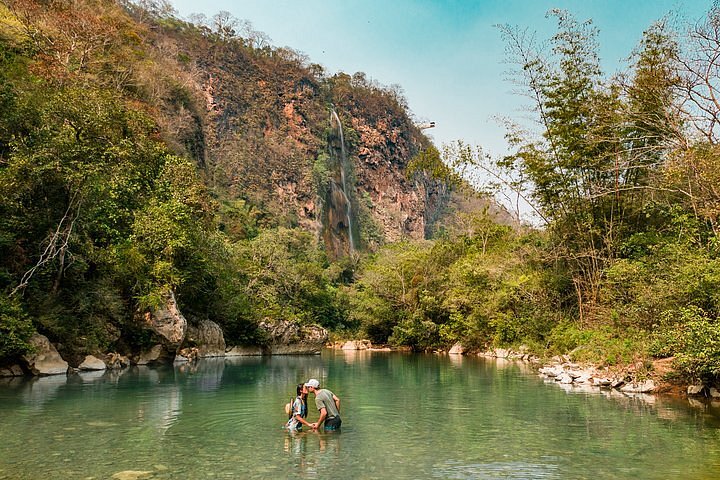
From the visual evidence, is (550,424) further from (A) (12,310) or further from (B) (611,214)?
(A) (12,310)

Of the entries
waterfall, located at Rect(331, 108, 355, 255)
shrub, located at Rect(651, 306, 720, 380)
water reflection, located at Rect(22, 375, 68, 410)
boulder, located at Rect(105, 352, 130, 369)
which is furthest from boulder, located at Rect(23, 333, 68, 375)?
waterfall, located at Rect(331, 108, 355, 255)

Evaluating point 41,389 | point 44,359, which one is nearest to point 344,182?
point 44,359

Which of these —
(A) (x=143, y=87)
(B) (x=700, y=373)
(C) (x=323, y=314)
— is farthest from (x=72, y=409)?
(C) (x=323, y=314)

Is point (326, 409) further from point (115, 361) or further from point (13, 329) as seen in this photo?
point (115, 361)

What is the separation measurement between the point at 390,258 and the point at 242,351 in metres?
18.2

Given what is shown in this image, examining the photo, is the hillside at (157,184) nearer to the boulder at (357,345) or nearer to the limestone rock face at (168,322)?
the limestone rock face at (168,322)

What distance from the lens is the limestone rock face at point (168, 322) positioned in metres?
27.3

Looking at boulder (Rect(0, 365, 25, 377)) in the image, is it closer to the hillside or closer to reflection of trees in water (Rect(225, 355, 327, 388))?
the hillside

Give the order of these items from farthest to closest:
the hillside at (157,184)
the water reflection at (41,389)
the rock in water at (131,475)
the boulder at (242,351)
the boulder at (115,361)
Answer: the boulder at (242,351), the boulder at (115,361), the hillside at (157,184), the water reflection at (41,389), the rock in water at (131,475)

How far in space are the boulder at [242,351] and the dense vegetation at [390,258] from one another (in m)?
0.91

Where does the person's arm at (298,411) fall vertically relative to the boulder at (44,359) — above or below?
below

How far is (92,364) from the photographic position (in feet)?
75.3

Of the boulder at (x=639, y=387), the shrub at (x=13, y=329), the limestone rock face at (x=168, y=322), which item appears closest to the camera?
the boulder at (x=639, y=387)

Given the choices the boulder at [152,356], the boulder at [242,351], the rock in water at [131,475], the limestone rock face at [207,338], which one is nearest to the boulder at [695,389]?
the rock in water at [131,475]
